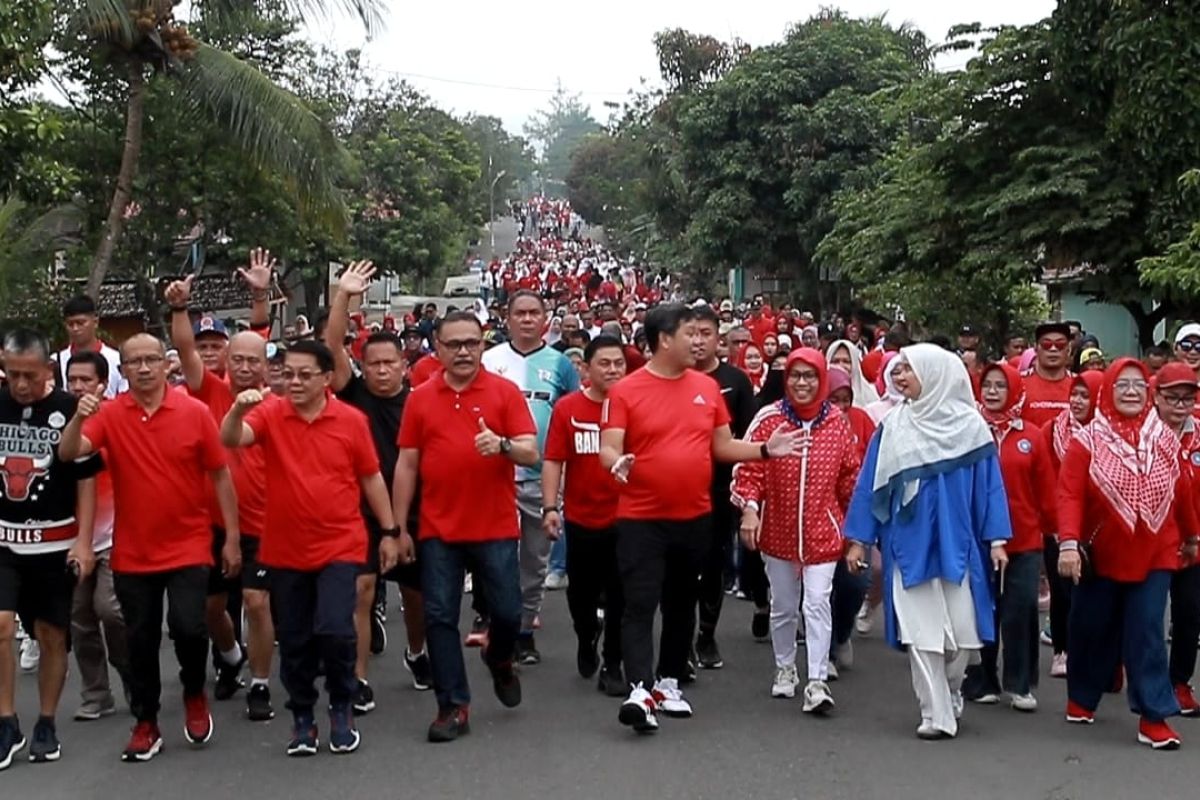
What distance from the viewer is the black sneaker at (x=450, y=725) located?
25.2 feet

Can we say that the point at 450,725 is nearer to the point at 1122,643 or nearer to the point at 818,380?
the point at 818,380

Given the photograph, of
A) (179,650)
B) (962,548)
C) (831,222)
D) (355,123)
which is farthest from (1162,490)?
(355,123)

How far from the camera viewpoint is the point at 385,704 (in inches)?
338

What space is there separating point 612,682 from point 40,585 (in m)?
2.99

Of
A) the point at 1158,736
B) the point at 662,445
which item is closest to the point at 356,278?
the point at 662,445

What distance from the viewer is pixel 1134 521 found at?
24.7ft

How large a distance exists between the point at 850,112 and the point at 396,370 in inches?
1089

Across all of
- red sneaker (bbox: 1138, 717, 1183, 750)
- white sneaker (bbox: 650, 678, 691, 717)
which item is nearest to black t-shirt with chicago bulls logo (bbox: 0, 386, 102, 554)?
white sneaker (bbox: 650, 678, 691, 717)

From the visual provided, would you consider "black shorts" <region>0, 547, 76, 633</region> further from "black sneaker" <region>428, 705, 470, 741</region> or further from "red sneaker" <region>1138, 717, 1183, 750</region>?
"red sneaker" <region>1138, 717, 1183, 750</region>

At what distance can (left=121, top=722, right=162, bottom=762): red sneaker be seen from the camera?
24.4ft

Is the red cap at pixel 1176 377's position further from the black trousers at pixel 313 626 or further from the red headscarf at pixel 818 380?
the black trousers at pixel 313 626

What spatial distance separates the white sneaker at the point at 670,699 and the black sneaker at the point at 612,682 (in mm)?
478

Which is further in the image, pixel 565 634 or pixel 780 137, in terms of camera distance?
pixel 780 137

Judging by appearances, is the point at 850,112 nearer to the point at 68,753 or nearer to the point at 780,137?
the point at 780,137
